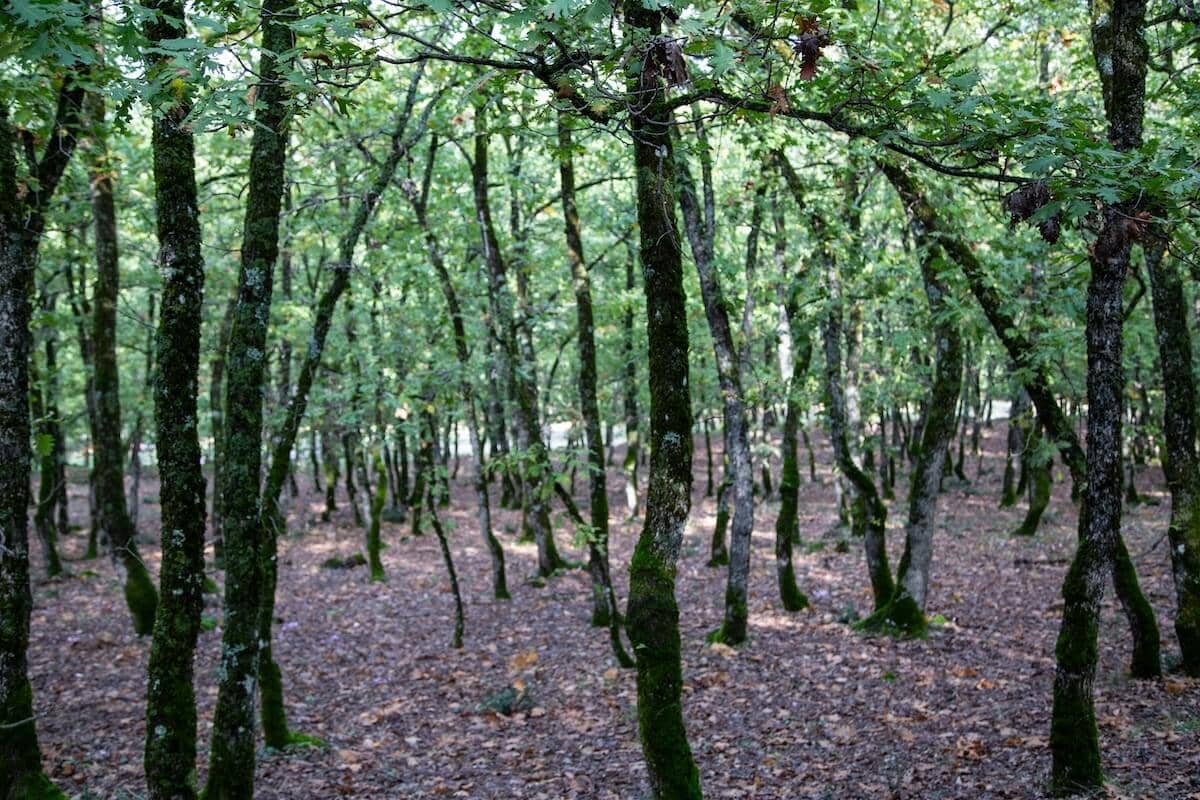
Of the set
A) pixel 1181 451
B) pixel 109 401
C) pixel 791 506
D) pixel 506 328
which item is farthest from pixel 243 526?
pixel 791 506

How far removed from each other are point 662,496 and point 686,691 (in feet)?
19.0

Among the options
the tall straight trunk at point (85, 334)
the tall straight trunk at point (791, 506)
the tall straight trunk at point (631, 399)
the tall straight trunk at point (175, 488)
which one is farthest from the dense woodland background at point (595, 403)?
the tall straight trunk at point (631, 399)

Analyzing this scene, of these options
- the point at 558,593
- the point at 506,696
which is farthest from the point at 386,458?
the point at 506,696

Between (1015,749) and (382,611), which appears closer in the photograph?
(1015,749)

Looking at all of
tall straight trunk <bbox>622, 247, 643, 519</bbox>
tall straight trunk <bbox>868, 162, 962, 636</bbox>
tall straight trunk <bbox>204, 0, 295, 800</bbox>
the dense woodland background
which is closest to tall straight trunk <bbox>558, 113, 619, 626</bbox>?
the dense woodland background

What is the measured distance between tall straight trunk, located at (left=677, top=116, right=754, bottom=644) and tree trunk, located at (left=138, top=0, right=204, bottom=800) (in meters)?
6.50

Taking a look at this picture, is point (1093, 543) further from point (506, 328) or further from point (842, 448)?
point (506, 328)

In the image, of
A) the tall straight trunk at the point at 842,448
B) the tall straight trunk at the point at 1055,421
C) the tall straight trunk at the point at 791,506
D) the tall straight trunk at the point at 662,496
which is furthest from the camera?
the tall straight trunk at the point at 791,506

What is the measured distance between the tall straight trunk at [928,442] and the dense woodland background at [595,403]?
0.08 m

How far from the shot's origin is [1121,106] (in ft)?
20.8

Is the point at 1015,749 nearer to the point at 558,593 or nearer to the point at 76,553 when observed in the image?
the point at 558,593

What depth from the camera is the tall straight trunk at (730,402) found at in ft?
35.4

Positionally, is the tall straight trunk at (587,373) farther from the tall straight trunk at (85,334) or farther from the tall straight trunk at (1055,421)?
the tall straight trunk at (85,334)

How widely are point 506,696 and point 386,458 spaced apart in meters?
8.58
